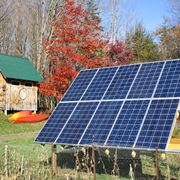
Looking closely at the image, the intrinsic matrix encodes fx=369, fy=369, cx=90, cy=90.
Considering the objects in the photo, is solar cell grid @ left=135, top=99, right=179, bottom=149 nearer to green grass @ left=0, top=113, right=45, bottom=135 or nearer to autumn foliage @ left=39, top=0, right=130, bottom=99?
green grass @ left=0, top=113, right=45, bottom=135

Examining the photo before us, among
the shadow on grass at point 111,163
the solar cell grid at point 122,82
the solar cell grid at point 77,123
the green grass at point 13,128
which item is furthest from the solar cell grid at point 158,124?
the green grass at point 13,128

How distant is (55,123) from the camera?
956cm

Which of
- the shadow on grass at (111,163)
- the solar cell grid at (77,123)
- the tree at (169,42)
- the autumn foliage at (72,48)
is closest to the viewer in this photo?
the solar cell grid at (77,123)

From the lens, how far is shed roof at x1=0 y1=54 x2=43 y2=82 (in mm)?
29444

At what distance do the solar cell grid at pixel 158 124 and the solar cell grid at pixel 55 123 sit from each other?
2.38 meters

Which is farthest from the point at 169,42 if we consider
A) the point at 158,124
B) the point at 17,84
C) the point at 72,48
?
the point at 158,124

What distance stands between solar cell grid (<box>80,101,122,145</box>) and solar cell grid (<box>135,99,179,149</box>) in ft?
3.03

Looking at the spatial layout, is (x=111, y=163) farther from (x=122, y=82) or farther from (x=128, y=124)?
(x=128, y=124)

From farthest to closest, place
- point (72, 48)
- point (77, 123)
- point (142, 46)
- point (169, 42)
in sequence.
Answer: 1. point (142, 46)
2. point (169, 42)
3. point (72, 48)
4. point (77, 123)

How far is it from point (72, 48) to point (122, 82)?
1764 centimetres

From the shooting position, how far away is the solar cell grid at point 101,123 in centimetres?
827

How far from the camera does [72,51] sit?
27172 millimetres

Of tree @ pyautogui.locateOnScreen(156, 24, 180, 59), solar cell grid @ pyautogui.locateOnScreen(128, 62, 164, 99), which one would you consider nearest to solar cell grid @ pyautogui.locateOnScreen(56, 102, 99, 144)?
solar cell grid @ pyautogui.locateOnScreen(128, 62, 164, 99)

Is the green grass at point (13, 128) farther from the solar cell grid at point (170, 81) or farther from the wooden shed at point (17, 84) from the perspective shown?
the solar cell grid at point (170, 81)
